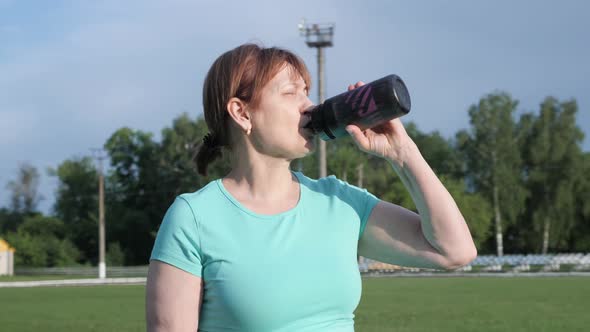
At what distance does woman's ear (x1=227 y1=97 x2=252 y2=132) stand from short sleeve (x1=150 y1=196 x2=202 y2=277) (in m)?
0.35

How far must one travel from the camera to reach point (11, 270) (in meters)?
60.8

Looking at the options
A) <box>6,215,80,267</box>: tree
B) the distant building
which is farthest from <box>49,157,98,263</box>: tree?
the distant building

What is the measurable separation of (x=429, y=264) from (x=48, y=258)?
233 feet

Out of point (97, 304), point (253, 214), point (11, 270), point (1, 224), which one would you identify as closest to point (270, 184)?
point (253, 214)

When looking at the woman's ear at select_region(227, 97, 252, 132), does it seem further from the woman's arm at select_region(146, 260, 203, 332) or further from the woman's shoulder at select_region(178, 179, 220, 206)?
the woman's arm at select_region(146, 260, 203, 332)

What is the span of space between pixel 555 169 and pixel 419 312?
4885 cm

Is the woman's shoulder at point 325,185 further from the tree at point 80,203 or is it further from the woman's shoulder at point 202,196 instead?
the tree at point 80,203

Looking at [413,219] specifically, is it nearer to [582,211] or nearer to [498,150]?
[498,150]

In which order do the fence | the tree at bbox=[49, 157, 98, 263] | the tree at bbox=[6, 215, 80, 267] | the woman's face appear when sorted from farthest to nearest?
the tree at bbox=[49, 157, 98, 263] < the tree at bbox=[6, 215, 80, 267] < the fence < the woman's face

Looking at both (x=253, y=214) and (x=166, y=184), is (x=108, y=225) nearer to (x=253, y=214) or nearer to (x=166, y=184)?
(x=166, y=184)

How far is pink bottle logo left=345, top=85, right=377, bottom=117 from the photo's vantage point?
2.43 m

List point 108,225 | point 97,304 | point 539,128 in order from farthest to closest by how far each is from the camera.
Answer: point 108,225 < point 539,128 < point 97,304

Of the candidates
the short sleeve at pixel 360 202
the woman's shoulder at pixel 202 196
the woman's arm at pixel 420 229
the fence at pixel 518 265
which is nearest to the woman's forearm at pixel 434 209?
the woman's arm at pixel 420 229

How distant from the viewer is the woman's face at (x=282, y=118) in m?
2.58
